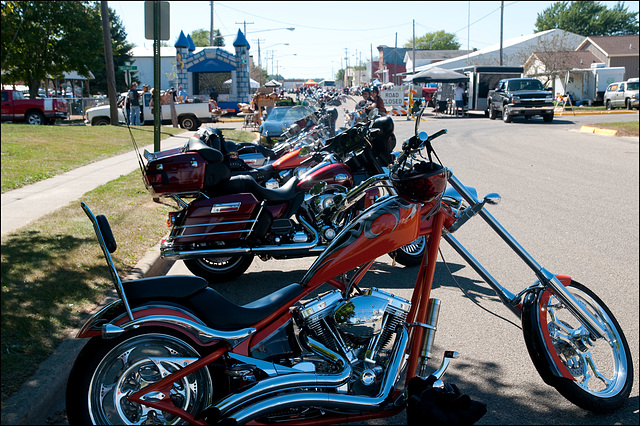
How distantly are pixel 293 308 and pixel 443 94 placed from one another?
40.2m

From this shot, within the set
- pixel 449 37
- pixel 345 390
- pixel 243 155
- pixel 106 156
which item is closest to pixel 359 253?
pixel 345 390

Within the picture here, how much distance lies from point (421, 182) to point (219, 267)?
3.40 meters

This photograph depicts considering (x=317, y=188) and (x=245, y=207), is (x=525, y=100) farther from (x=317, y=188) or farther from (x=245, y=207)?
(x=245, y=207)

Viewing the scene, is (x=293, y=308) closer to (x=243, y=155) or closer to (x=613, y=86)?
(x=243, y=155)

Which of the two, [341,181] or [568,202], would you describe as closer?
[341,181]

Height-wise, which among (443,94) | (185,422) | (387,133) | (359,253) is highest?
(443,94)

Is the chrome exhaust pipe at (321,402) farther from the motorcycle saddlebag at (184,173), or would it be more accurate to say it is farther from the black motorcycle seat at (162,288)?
the motorcycle saddlebag at (184,173)

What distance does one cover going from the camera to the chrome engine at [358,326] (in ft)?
10.1

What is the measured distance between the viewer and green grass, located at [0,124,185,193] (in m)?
12.2

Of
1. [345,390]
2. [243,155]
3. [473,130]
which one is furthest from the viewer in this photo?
[473,130]

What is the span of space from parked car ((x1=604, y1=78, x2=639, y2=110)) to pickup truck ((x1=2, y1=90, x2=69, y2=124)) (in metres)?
32.9

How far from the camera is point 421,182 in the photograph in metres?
3.15

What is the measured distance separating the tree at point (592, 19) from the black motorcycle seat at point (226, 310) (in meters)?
102

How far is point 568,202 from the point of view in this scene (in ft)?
32.3
